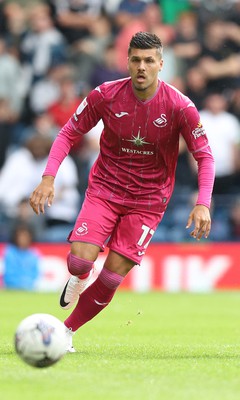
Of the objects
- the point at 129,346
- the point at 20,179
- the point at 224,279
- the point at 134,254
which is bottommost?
the point at 224,279

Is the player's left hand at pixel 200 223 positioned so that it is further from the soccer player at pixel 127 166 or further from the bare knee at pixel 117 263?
the bare knee at pixel 117 263

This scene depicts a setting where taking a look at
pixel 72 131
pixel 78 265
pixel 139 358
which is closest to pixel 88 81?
pixel 72 131

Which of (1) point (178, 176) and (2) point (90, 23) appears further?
(2) point (90, 23)

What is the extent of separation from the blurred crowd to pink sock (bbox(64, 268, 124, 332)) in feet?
26.2

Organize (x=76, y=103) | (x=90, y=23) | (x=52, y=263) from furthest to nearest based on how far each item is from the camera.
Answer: (x=90, y=23) → (x=76, y=103) → (x=52, y=263)

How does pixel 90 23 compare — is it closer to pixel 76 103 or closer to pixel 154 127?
pixel 76 103

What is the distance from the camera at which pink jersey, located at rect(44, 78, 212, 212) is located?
26.6ft

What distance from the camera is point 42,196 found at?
306 inches

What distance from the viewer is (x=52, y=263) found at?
16672 millimetres

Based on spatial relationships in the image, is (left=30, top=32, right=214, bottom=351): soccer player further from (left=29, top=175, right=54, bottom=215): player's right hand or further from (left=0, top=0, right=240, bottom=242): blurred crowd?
(left=0, top=0, right=240, bottom=242): blurred crowd

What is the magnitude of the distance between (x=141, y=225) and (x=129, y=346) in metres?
1.21

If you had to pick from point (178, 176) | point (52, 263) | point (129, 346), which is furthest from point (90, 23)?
point (129, 346)

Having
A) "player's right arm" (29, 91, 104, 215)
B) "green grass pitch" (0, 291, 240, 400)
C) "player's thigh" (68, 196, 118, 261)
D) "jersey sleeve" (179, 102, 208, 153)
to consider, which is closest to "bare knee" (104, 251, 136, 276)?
"player's thigh" (68, 196, 118, 261)

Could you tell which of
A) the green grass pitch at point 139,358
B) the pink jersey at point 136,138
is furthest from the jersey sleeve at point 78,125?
the green grass pitch at point 139,358
